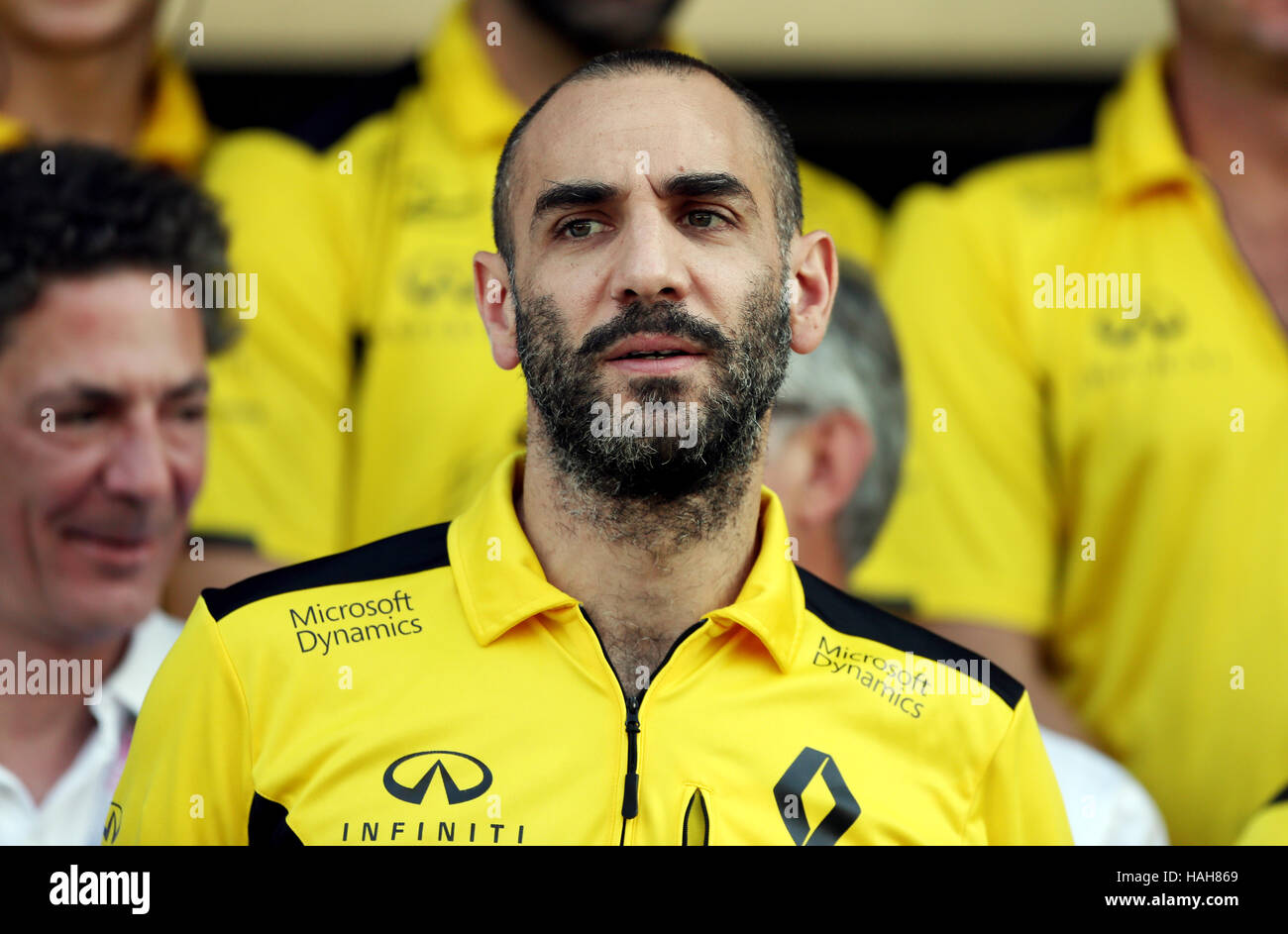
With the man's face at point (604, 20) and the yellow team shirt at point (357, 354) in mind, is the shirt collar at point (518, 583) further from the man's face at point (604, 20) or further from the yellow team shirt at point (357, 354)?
the man's face at point (604, 20)

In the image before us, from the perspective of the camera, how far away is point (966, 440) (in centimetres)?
302

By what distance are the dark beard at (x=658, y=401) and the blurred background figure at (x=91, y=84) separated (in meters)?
1.50

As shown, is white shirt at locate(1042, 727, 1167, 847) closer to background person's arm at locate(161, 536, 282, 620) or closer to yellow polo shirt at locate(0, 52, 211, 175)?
background person's arm at locate(161, 536, 282, 620)

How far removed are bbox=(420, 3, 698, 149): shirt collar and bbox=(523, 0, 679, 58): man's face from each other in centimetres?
10

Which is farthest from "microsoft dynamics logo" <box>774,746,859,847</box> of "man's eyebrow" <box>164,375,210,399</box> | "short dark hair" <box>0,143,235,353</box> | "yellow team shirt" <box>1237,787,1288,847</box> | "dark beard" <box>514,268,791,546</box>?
"short dark hair" <box>0,143,235,353</box>

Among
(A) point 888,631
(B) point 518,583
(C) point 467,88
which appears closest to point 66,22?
(C) point 467,88

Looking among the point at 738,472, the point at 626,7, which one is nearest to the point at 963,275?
the point at 626,7

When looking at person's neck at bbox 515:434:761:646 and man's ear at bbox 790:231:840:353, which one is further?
man's ear at bbox 790:231:840:353

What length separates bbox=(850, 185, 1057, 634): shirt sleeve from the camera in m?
2.98

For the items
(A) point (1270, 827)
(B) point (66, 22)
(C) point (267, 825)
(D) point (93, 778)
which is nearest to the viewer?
(C) point (267, 825)

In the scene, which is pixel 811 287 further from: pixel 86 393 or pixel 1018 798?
pixel 86 393

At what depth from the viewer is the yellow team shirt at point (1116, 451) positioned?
2.83 m

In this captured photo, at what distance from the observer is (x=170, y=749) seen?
73.9 inches

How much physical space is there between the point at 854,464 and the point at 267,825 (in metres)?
1.37
